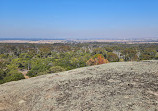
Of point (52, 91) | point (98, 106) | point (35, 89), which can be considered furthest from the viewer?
point (35, 89)

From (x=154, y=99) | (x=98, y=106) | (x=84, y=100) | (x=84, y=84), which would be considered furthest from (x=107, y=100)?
(x=84, y=84)

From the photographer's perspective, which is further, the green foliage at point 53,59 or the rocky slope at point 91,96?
the green foliage at point 53,59

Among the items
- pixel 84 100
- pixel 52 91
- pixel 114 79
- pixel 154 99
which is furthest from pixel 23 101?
pixel 154 99

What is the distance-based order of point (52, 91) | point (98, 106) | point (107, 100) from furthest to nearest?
1. point (52, 91)
2. point (107, 100)
3. point (98, 106)

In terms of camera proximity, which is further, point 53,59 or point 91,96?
point 53,59

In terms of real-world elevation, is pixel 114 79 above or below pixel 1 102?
above

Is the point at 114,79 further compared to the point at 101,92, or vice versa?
the point at 114,79

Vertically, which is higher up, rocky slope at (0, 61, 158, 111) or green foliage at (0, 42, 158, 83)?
rocky slope at (0, 61, 158, 111)

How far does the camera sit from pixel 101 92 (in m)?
7.86

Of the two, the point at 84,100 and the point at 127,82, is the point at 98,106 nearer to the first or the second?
the point at 84,100

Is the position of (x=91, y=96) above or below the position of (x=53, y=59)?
above

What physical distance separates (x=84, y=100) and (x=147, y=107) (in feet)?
10.0

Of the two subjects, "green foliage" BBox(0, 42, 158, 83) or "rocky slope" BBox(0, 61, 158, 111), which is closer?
"rocky slope" BBox(0, 61, 158, 111)

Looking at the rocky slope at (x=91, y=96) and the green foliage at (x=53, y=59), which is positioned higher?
the rocky slope at (x=91, y=96)
